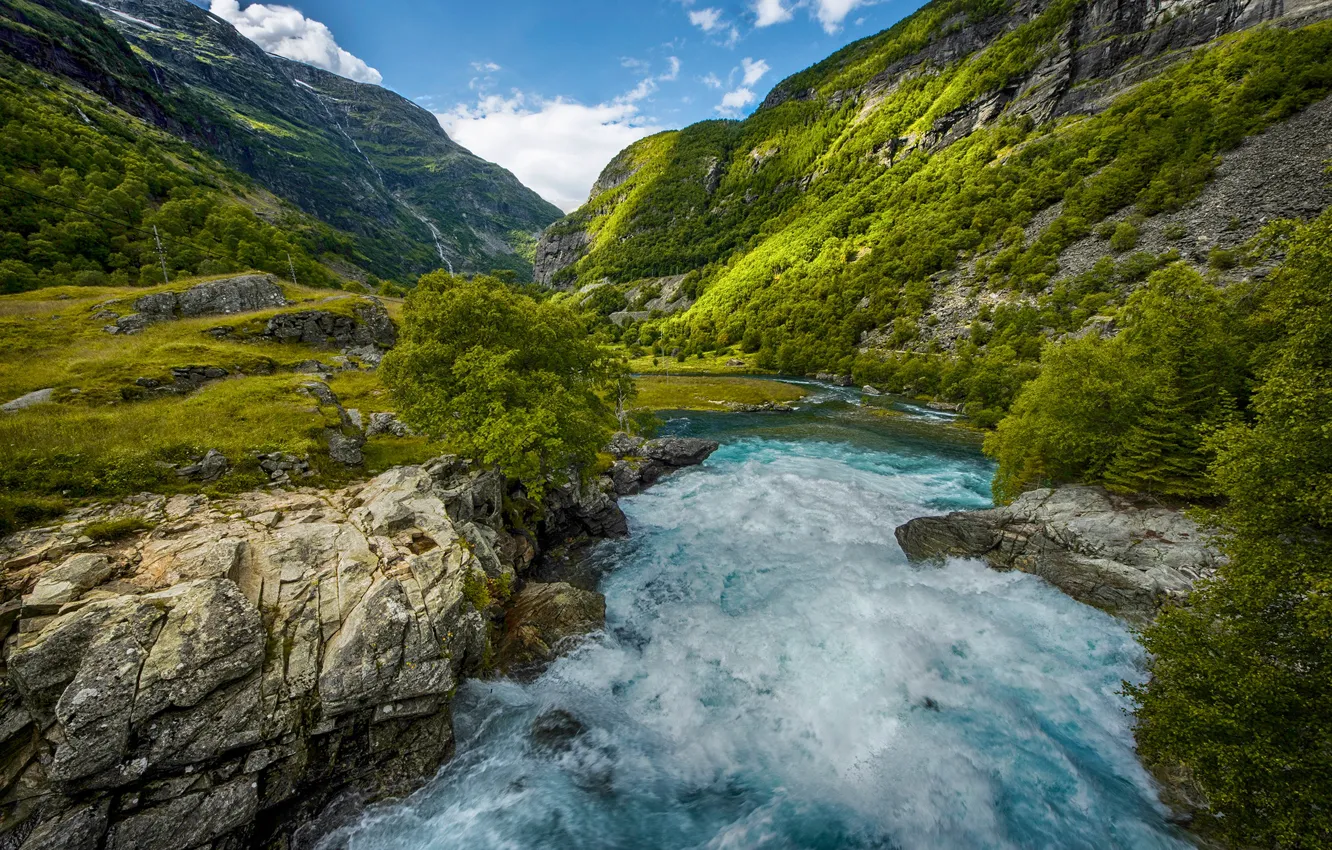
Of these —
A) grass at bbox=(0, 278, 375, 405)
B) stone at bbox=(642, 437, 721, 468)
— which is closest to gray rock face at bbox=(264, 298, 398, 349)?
grass at bbox=(0, 278, 375, 405)

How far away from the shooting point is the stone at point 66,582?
10.6 meters

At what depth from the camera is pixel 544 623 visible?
62.8ft

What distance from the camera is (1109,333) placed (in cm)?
6175

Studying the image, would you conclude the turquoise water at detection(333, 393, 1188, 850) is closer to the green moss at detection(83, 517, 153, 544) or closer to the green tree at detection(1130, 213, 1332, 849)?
the green tree at detection(1130, 213, 1332, 849)

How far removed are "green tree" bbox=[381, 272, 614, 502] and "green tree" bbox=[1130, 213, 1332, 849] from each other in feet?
78.0

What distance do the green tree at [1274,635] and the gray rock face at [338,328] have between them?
63.3 meters

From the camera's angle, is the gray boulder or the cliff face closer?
the gray boulder

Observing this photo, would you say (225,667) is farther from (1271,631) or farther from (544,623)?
(1271,631)

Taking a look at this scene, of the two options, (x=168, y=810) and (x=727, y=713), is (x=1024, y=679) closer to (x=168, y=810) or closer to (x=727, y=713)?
(x=727, y=713)

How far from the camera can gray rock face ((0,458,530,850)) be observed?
942 cm


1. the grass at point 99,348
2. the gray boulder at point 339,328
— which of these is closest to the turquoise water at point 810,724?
the grass at point 99,348

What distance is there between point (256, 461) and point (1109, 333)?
302 feet

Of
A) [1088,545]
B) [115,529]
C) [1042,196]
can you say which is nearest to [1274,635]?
[1088,545]

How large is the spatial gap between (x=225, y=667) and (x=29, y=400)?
80.2 ft
